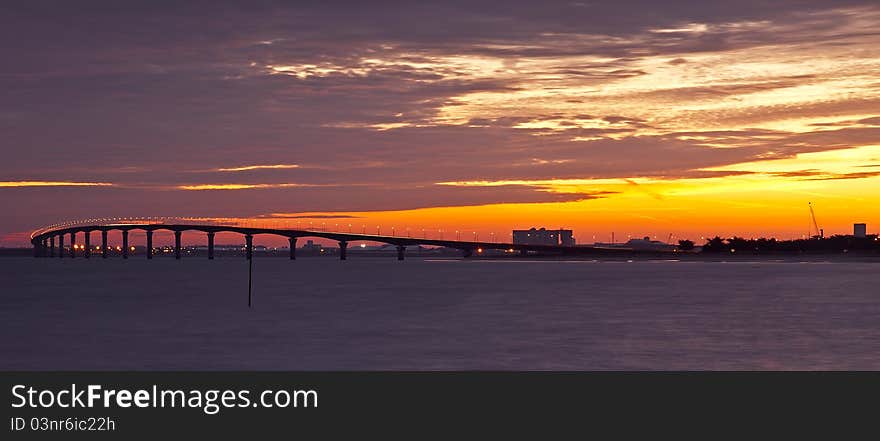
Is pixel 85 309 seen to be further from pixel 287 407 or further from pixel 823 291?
pixel 823 291

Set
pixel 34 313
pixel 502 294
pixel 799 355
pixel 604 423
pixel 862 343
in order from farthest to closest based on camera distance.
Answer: pixel 502 294 < pixel 34 313 < pixel 862 343 < pixel 799 355 < pixel 604 423

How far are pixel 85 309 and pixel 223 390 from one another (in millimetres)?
39496

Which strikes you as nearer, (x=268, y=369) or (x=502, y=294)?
(x=268, y=369)

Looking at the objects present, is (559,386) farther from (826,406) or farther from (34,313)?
(34,313)

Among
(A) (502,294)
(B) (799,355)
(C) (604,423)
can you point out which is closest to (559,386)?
(C) (604,423)

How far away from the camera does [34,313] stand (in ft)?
189

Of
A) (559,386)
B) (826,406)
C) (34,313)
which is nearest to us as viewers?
(826,406)

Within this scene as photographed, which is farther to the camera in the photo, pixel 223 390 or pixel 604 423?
pixel 223 390

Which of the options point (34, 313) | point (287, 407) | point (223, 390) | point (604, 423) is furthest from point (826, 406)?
point (34, 313)

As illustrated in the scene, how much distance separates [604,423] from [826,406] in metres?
4.86

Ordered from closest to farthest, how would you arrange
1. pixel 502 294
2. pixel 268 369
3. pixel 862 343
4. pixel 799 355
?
pixel 268 369 → pixel 799 355 → pixel 862 343 → pixel 502 294

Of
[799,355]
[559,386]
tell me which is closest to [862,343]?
[799,355]

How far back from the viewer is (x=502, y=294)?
79.8 m

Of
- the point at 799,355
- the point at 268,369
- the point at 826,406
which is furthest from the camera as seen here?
the point at 799,355
